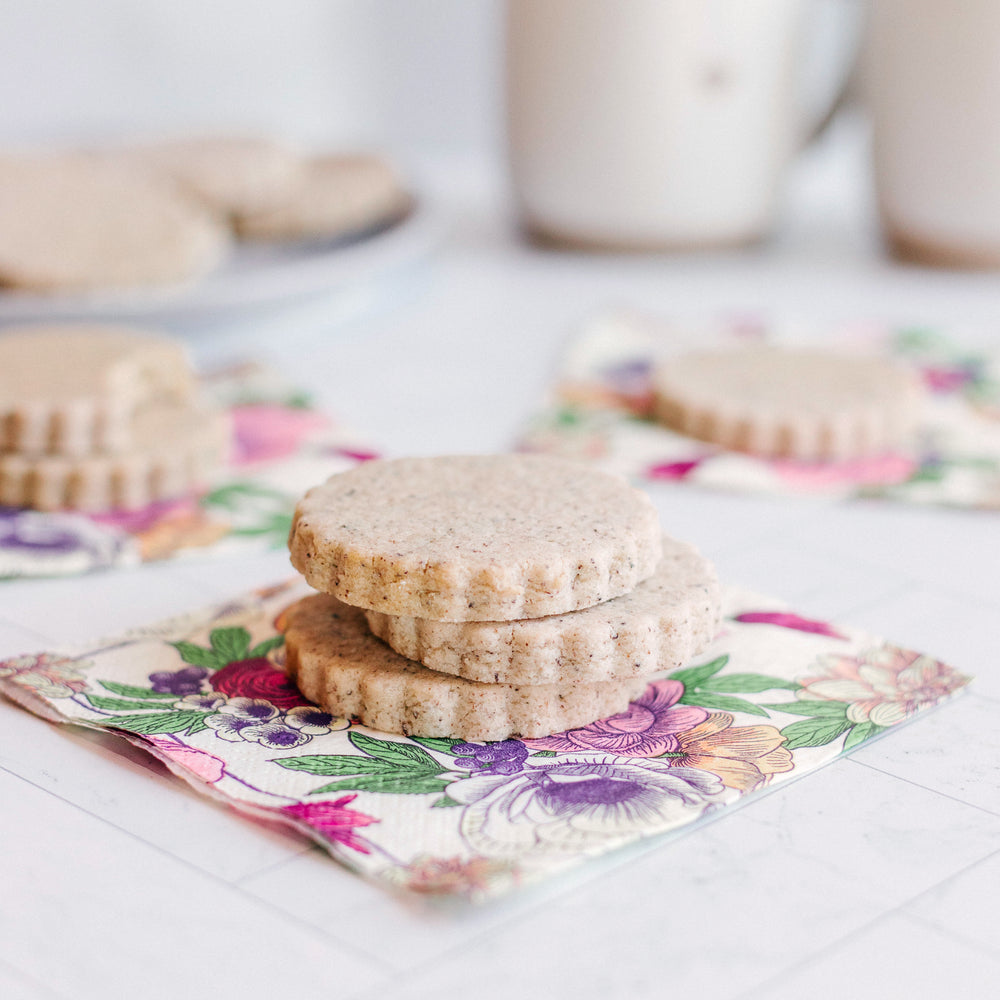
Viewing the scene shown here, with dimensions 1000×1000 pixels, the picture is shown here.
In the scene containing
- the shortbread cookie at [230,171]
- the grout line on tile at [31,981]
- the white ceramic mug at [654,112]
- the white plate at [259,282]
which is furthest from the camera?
the white ceramic mug at [654,112]

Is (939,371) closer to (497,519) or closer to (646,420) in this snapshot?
(646,420)

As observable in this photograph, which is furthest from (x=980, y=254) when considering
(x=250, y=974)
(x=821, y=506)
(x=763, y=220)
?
(x=250, y=974)

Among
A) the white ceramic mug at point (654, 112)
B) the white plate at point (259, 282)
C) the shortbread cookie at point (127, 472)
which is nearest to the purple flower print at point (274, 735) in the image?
the shortbread cookie at point (127, 472)

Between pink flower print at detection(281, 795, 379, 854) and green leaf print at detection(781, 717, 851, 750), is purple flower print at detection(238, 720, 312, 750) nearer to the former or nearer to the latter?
pink flower print at detection(281, 795, 379, 854)

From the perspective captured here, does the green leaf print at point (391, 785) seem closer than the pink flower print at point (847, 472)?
Yes

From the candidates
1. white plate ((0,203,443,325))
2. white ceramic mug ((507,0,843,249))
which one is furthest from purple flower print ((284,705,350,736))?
white ceramic mug ((507,0,843,249))

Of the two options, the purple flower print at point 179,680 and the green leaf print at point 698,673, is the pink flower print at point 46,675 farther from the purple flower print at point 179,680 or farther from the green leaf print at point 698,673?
the green leaf print at point 698,673

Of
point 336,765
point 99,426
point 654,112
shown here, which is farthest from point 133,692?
point 654,112

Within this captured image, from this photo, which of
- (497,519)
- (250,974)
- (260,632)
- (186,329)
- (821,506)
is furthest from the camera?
(186,329)

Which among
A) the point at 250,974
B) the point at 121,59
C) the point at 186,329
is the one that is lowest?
the point at 250,974
